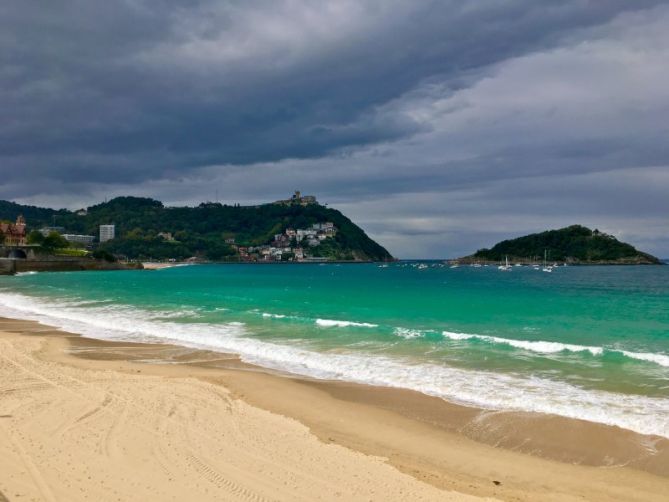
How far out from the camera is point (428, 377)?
12.4 metres

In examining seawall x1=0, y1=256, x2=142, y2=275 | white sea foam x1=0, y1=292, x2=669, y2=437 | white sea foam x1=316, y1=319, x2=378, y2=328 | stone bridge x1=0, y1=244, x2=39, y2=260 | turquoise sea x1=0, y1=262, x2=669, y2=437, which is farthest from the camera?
stone bridge x1=0, y1=244, x2=39, y2=260

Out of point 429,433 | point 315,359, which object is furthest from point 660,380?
point 315,359

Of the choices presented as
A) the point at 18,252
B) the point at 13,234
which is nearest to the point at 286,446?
the point at 18,252

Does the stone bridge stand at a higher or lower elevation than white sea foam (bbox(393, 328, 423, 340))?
higher

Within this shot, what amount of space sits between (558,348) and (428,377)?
277 inches

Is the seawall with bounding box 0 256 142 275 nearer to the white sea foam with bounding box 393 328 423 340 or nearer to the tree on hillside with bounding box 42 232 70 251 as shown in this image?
the tree on hillside with bounding box 42 232 70 251

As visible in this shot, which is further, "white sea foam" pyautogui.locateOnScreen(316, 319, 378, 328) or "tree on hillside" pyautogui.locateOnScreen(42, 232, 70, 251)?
"tree on hillside" pyautogui.locateOnScreen(42, 232, 70, 251)

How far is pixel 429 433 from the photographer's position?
27.3 feet

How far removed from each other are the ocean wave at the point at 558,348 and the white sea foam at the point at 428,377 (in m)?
1.03

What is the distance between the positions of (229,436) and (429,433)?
340 centimetres

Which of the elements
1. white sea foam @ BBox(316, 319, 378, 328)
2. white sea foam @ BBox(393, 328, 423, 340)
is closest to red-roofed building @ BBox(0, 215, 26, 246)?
white sea foam @ BBox(316, 319, 378, 328)

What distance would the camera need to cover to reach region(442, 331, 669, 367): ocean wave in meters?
15.0

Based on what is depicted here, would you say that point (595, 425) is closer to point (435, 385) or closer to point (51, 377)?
point (435, 385)

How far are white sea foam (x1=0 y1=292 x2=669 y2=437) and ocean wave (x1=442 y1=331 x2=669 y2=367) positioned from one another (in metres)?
1.03
